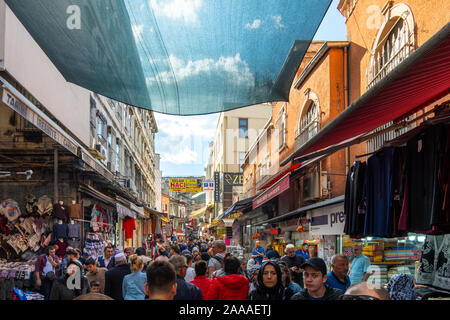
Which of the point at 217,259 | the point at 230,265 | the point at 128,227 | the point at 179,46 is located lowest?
the point at 128,227

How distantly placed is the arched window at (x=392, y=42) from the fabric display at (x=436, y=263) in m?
5.24

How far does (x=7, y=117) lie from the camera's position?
10219mm

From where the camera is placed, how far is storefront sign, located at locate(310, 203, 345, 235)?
11.2 m

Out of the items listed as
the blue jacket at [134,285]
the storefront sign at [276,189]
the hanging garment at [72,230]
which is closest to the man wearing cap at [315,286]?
the blue jacket at [134,285]

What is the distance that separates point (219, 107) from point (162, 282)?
9.42ft

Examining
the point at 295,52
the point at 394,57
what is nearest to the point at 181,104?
the point at 295,52

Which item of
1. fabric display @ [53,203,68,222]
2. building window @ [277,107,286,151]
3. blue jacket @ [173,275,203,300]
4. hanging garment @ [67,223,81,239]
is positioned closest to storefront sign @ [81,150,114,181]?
fabric display @ [53,203,68,222]

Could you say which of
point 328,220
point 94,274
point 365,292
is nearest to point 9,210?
point 94,274

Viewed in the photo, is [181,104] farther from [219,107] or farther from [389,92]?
[389,92]

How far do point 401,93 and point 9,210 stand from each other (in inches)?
331

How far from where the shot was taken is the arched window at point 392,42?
9039 mm

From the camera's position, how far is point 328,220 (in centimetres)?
1219

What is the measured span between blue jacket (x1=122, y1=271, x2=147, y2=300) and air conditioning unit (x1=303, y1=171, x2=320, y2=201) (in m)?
8.81

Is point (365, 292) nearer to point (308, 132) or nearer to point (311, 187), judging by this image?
point (311, 187)
